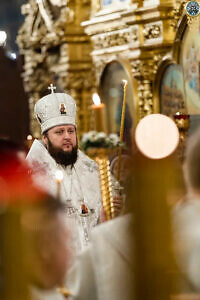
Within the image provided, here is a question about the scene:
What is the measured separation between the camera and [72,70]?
14.6m

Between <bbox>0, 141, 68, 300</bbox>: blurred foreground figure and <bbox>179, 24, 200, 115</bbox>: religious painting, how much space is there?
7444 millimetres

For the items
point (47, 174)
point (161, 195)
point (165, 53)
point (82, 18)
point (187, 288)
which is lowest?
point (187, 288)

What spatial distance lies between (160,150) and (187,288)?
49cm

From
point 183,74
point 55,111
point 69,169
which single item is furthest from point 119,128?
point 69,169

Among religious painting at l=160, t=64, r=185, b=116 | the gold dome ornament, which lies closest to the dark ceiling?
religious painting at l=160, t=64, r=185, b=116

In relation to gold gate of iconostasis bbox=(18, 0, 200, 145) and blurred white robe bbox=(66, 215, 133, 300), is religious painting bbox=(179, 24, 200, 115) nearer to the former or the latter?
gold gate of iconostasis bbox=(18, 0, 200, 145)

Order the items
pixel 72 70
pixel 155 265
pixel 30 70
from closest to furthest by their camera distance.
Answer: pixel 155 265, pixel 72 70, pixel 30 70

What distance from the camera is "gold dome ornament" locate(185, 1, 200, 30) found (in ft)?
36.7

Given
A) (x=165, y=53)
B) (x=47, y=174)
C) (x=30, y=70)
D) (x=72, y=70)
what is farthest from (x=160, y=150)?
(x=30, y=70)

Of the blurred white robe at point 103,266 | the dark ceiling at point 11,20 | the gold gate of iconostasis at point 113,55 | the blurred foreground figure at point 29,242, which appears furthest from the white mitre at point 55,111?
the dark ceiling at point 11,20

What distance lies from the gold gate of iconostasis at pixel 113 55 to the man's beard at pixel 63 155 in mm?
2410

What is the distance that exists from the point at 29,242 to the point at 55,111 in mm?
4061

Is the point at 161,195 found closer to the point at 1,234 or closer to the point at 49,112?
the point at 1,234

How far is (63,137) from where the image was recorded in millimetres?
7461
